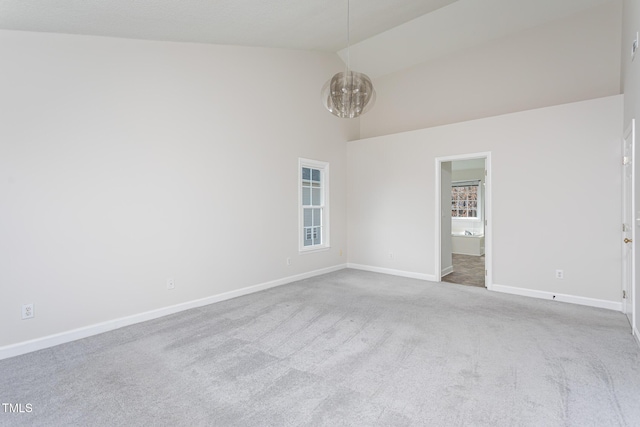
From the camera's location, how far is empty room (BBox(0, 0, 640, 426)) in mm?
2197

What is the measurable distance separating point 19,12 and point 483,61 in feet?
19.2

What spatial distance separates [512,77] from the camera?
492 centimetres

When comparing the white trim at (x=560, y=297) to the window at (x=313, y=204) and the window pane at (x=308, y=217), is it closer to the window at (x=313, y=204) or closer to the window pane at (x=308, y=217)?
the window at (x=313, y=204)

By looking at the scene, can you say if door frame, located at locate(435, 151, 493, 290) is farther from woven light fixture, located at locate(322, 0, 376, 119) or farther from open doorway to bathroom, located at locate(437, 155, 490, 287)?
woven light fixture, located at locate(322, 0, 376, 119)

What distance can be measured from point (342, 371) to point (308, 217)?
353cm

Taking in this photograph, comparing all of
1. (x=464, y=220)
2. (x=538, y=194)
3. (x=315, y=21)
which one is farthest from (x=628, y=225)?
(x=464, y=220)

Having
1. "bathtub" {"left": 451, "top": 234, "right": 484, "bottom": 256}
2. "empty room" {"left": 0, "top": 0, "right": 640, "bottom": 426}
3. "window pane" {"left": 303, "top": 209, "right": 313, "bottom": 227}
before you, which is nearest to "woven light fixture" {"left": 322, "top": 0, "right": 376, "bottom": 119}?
"empty room" {"left": 0, "top": 0, "right": 640, "bottom": 426}

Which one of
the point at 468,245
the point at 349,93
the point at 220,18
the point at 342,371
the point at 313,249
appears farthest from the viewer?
the point at 468,245

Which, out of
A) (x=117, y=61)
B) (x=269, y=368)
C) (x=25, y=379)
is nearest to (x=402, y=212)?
(x=269, y=368)

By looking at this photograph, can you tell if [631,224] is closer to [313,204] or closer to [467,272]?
[467,272]

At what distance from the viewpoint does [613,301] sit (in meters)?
3.78

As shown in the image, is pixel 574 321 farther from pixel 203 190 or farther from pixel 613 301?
pixel 203 190

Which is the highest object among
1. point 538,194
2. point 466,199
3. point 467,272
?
point 466,199

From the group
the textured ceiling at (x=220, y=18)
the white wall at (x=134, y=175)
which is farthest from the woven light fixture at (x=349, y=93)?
the white wall at (x=134, y=175)
